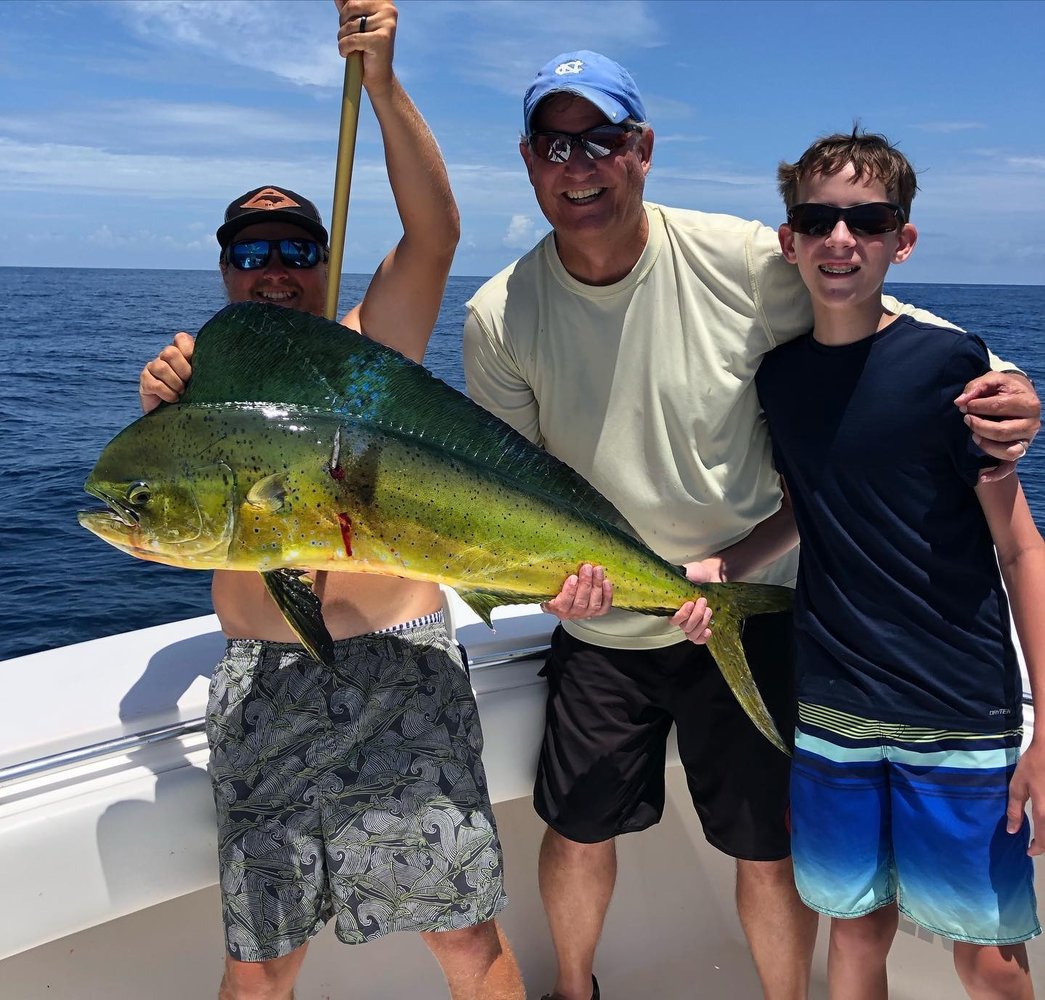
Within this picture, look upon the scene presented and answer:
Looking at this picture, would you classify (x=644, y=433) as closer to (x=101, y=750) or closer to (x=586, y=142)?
(x=586, y=142)

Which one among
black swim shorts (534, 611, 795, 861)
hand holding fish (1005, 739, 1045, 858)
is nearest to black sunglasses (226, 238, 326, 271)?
black swim shorts (534, 611, 795, 861)

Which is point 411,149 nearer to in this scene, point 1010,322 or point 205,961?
point 205,961

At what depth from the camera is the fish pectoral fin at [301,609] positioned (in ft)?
5.43

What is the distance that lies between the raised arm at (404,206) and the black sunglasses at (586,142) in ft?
0.82

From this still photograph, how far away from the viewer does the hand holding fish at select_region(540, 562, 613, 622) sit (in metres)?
1.91

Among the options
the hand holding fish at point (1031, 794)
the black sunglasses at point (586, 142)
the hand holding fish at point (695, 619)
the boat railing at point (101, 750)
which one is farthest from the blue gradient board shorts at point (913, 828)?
the black sunglasses at point (586, 142)

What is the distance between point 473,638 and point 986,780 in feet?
4.66

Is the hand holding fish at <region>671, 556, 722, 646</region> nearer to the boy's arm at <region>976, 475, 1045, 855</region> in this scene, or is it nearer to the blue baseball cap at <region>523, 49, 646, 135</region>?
the boy's arm at <region>976, 475, 1045, 855</region>

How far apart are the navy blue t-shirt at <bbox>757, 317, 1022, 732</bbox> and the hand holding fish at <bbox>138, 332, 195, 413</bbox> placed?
1305 millimetres

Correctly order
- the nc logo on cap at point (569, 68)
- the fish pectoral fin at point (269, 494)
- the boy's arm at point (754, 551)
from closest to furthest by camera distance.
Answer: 1. the fish pectoral fin at point (269, 494)
2. the nc logo on cap at point (569, 68)
3. the boy's arm at point (754, 551)

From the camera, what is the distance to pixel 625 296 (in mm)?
2305

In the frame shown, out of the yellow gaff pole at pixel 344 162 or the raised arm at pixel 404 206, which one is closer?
the yellow gaff pole at pixel 344 162

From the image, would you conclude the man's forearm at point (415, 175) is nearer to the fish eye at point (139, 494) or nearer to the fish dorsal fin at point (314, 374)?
the fish dorsal fin at point (314, 374)

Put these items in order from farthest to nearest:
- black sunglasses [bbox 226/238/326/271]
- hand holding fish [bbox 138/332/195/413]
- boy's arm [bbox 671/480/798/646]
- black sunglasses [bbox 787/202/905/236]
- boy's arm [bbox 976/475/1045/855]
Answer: black sunglasses [bbox 226/238/326/271]
boy's arm [bbox 671/480/798/646]
black sunglasses [bbox 787/202/905/236]
boy's arm [bbox 976/475/1045/855]
hand holding fish [bbox 138/332/195/413]
